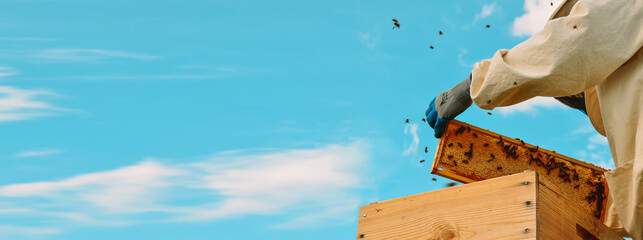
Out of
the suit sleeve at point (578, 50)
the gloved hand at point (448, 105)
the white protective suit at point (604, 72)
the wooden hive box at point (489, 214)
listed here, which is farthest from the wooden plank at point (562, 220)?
the gloved hand at point (448, 105)

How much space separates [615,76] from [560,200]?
72 centimetres

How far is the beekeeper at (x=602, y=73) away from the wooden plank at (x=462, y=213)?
1.64ft

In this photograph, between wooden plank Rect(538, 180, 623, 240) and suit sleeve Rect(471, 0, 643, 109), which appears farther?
suit sleeve Rect(471, 0, 643, 109)

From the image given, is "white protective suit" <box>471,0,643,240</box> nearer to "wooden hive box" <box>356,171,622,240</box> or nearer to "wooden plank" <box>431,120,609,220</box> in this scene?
"wooden hive box" <box>356,171,622,240</box>

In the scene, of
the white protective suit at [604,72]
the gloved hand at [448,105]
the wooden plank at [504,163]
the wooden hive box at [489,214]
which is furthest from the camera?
the wooden plank at [504,163]

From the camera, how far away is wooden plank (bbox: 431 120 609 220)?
4090 mm

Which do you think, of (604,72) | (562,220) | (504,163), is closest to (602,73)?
(604,72)

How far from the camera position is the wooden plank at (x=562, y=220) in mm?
3113

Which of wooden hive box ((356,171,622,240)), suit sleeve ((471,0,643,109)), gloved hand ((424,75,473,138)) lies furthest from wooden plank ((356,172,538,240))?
gloved hand ((424,75,473,138))

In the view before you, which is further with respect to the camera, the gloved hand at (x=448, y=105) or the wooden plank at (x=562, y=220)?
the gloved hand at (x=448, y=105)

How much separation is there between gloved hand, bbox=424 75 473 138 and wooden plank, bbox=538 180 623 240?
872 mm

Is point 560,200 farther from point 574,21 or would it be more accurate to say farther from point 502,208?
point 574,21

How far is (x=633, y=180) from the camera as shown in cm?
328

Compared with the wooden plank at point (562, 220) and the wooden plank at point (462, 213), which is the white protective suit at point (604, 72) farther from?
the wooden plank at point (462, 213)
